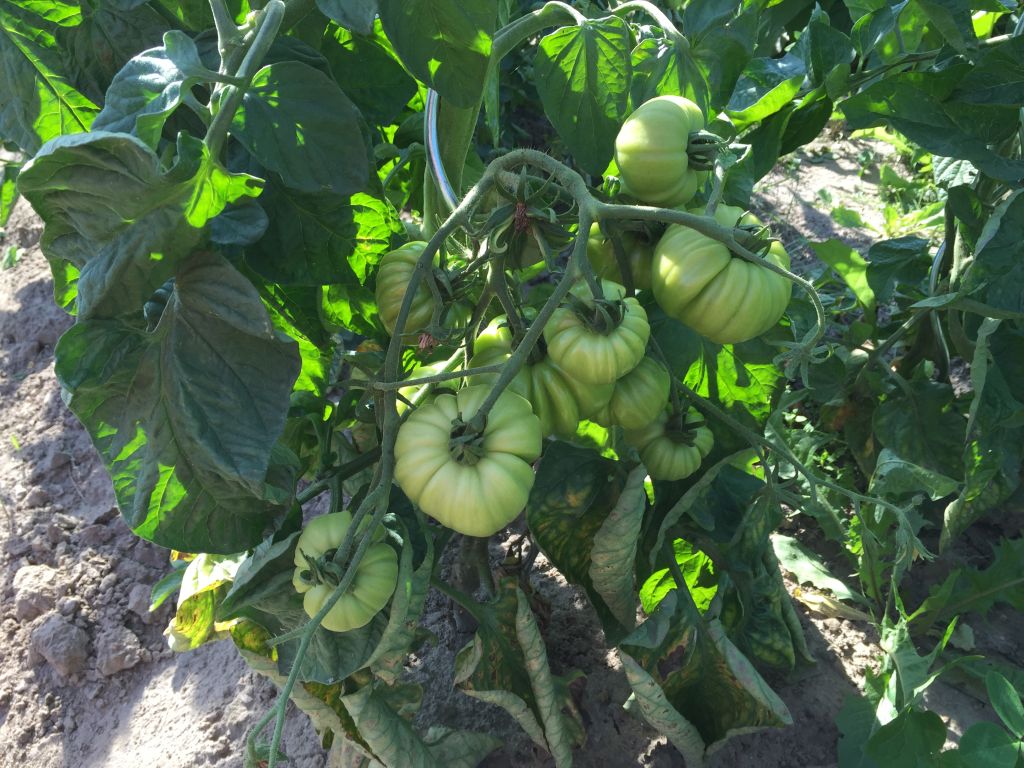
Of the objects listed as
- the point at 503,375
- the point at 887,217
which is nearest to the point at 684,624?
the point at 503,375

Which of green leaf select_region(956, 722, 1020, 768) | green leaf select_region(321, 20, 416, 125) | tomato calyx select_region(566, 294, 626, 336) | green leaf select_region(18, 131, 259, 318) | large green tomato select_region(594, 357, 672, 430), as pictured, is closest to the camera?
green leaf select_region(18, 131, 259, 318)

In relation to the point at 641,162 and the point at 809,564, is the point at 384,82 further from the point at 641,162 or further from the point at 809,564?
the point at 809,564

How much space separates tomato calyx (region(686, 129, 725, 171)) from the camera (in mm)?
1057

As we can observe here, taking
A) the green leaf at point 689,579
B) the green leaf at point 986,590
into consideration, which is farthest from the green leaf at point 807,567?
the green leaf at point 689,579

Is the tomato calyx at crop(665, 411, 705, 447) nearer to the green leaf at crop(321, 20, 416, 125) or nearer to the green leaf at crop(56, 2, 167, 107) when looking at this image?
the green leaf at crop(321, 20, 416, 125)

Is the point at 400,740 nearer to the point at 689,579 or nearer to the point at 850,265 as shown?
the point at 689,579

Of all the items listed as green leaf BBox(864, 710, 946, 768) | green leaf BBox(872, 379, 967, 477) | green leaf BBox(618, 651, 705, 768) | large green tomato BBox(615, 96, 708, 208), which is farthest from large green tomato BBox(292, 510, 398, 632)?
green leaf BBox(872, 379, 967, 477)

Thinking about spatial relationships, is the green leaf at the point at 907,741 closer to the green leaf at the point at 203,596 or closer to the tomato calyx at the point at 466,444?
the tomato calyx at the point at 466,444

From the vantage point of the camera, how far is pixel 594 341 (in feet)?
3.33

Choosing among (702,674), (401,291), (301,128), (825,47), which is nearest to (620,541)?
(702,674)

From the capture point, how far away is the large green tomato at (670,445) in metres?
1.31

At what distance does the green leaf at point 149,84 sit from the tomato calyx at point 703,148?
0.58m

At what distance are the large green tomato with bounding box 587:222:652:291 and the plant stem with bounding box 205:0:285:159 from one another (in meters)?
0.47

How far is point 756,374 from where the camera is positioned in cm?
148
